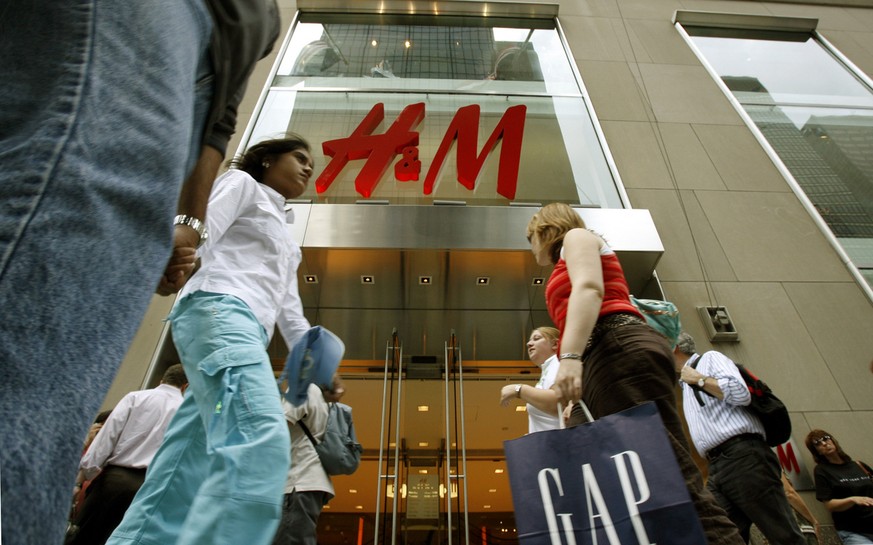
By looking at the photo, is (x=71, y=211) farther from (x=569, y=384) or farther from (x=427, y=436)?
(x=427, y=436)

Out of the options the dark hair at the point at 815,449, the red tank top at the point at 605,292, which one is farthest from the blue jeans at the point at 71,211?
the dark hair at the point at 815,449

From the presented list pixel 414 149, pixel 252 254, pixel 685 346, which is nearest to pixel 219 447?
pixel 252 254

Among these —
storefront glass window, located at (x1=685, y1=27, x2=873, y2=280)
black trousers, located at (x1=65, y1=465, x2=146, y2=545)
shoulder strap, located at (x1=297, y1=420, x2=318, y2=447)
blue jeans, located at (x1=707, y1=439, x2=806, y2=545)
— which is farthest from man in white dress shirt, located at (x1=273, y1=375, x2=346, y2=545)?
storefront glass window, located at (x1=685, y1=27, x2=873, y2=280)

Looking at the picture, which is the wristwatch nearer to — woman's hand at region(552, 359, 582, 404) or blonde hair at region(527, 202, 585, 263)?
woman's hand at region(552, 359, 582, 404)

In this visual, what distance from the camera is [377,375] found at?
5879 millimetres

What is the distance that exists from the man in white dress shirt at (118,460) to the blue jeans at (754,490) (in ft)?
10.3

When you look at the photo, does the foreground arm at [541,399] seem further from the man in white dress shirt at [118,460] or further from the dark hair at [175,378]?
the dark hair at [175,378]

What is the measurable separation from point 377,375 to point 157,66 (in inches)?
216

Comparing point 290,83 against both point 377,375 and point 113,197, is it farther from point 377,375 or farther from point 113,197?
point 113,197

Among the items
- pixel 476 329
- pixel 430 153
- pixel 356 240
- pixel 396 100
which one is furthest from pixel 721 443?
pixel 396 100

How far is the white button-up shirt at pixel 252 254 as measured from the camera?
5.37 ft

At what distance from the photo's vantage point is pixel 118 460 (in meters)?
2.64

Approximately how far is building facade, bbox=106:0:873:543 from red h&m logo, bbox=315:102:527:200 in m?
0.03

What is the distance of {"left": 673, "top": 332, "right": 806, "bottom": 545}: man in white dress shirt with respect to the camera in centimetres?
276
